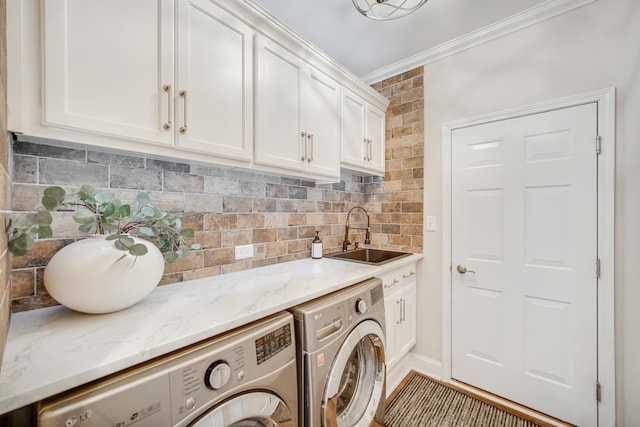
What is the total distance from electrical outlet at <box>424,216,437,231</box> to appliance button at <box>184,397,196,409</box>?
2.05 meters

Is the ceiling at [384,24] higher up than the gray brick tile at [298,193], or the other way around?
the ceiling at [384,24]

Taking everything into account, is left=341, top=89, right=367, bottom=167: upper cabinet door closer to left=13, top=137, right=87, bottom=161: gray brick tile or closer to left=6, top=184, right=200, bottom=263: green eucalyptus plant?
left=6, top=184, right=200, bottom=263: green eucalyptus plant

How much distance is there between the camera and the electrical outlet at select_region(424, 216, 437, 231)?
2.23 m

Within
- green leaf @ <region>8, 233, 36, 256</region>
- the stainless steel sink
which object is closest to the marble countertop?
green leaf @ <region>8, 233, 36, 256</region>

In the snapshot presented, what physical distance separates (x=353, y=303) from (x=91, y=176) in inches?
54.3

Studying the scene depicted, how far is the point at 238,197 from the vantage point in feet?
5.54

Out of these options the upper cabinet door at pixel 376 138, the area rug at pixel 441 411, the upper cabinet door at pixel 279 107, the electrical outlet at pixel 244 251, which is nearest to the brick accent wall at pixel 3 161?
the upper cabinet door at pixel 279 107

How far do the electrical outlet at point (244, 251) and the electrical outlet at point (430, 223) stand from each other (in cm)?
151

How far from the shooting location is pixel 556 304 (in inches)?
67.5

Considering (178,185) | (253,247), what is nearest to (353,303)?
(253,247)

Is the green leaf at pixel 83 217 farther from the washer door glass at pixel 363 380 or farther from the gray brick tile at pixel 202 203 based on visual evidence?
the washer door glass at pixel 363 380

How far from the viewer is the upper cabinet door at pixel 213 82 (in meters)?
1.17

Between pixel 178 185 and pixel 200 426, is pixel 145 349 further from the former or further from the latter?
pixel 178 185

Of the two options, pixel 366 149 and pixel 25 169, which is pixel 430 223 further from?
pixel 25 169
